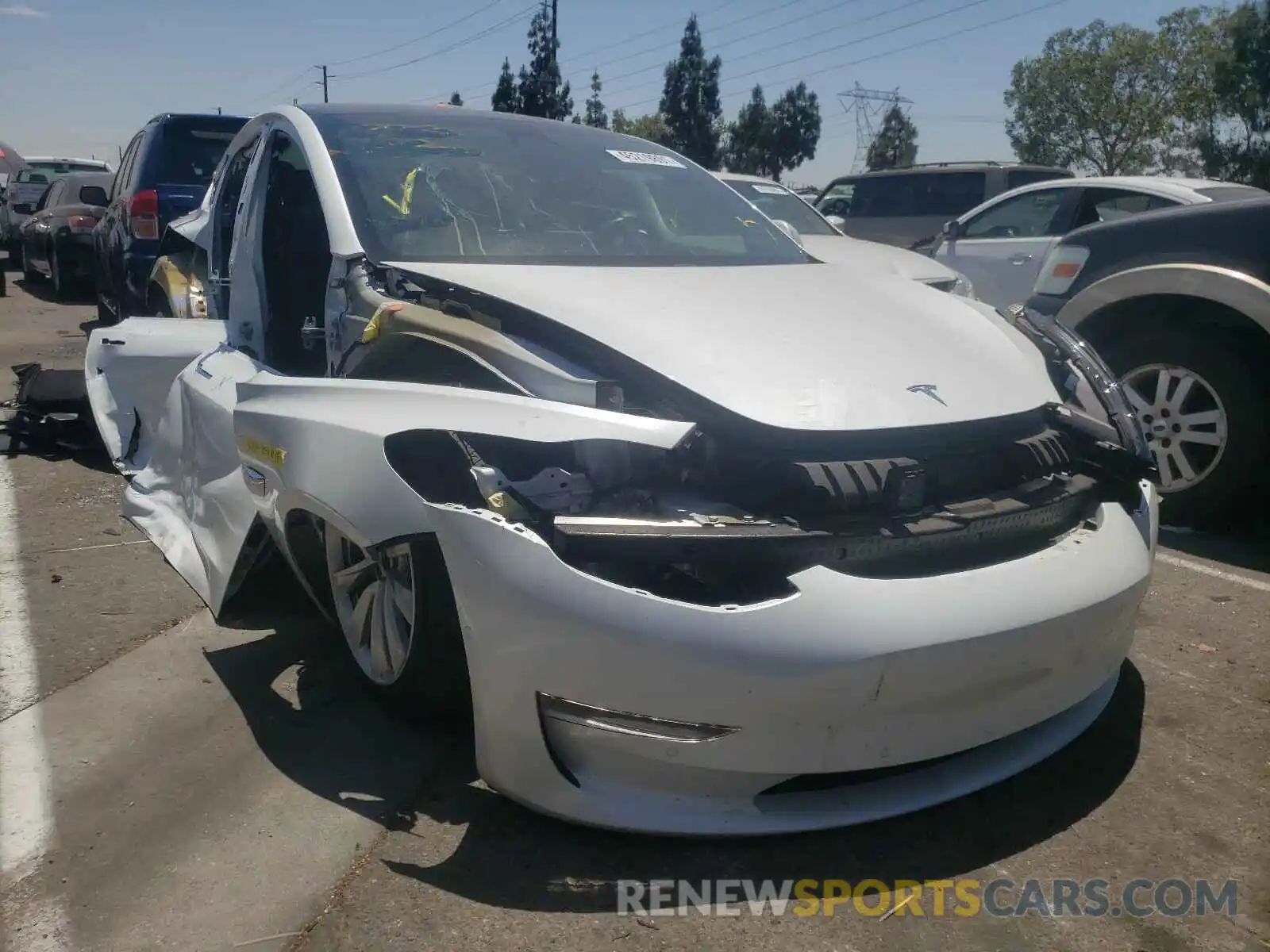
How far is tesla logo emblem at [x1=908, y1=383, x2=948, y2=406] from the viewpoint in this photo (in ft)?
8.77

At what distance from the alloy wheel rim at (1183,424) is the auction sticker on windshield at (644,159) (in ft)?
7.68

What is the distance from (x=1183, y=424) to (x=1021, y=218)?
15.9 ft

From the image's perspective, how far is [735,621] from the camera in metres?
2.18

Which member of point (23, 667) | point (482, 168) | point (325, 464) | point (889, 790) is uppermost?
point (482, 168)

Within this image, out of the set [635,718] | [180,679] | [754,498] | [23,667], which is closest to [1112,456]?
[754,498]

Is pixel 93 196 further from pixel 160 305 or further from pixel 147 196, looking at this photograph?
pixel 160 305

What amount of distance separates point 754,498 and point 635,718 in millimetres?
566

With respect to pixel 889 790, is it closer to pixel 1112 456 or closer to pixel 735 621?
pixel 735 621

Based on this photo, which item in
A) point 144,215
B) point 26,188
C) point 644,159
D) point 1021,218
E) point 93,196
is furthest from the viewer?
point 26,188

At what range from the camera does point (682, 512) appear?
236 cm

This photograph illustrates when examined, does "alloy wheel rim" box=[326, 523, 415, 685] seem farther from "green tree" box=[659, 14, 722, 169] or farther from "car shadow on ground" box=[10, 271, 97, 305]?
"green tree" box=[659, 14, 722, 169]

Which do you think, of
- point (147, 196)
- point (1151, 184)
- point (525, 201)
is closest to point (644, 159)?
point (525, 201)

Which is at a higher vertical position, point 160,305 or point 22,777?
point 160,305

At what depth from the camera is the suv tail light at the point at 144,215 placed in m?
8.23
